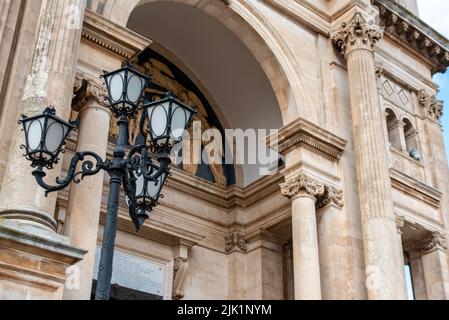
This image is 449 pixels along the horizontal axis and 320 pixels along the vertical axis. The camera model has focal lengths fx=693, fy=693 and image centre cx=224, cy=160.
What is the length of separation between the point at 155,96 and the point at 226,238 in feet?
12.3

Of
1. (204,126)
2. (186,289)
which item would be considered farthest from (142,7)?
(186,289)

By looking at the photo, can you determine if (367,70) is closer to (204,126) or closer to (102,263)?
(204,126)

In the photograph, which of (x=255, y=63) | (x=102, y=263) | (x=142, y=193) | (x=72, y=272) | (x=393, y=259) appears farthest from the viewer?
(x=255, y=63)

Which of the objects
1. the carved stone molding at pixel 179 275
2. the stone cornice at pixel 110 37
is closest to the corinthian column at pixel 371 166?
the carved stone molding at pixel 179 275

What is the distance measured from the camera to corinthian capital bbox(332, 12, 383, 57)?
15.4 metres

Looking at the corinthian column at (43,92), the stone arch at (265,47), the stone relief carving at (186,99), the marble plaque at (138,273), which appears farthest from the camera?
the stone relief carving at (186,99)

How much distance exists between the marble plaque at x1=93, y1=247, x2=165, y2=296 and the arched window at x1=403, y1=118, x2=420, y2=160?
6863mm

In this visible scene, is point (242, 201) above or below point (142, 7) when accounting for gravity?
below

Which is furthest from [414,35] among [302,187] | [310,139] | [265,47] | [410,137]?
[302,187]

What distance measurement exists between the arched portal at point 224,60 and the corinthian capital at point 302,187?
1533 mm

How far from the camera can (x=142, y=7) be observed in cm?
1549

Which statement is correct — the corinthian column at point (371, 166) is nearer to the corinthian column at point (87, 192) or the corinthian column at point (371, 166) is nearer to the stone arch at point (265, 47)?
the stone arch at point (265, 47)

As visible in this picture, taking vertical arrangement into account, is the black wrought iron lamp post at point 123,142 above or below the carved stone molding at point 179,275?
below

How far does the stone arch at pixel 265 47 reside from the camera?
14625 millimetres
